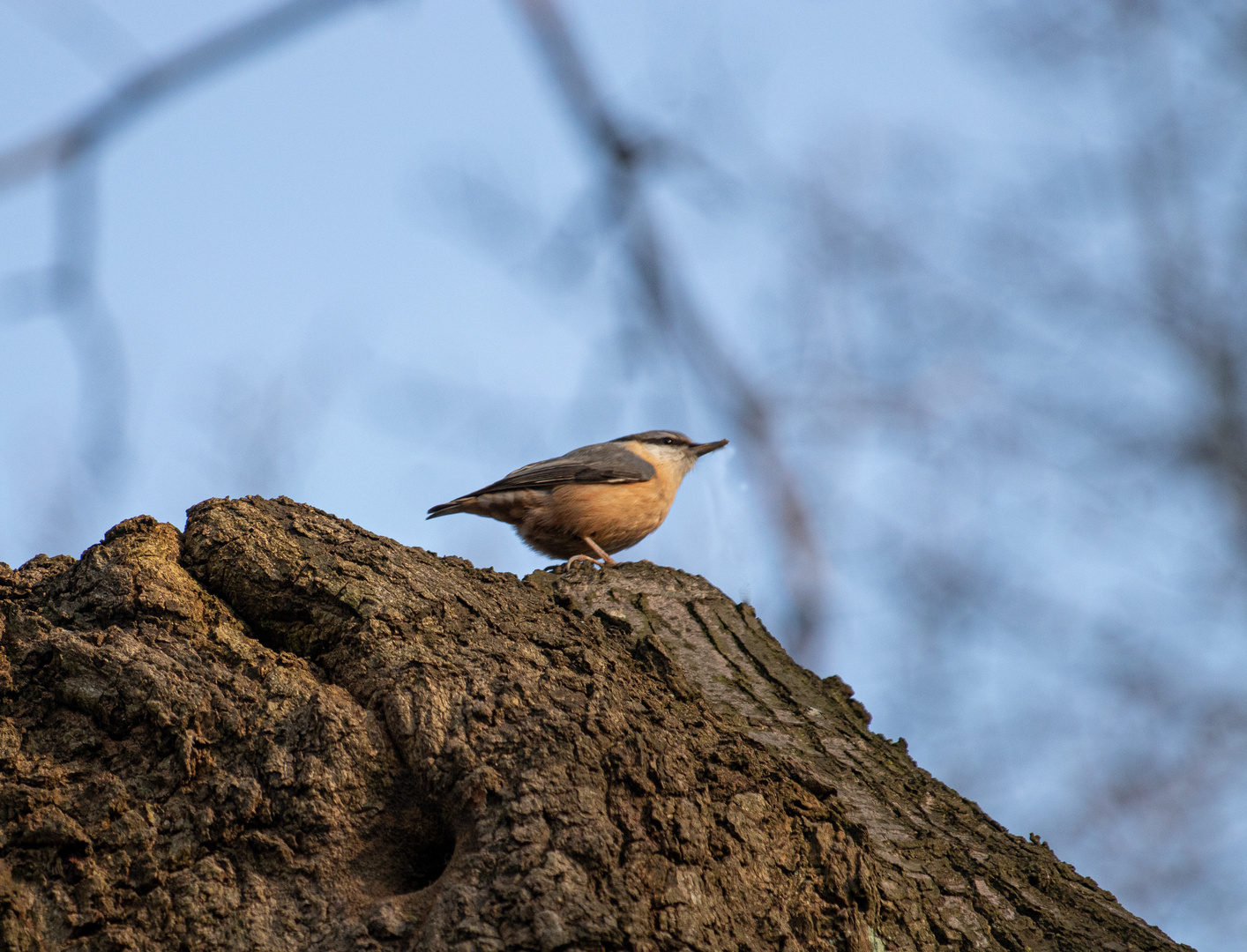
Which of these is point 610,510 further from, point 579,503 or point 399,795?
point 399,795

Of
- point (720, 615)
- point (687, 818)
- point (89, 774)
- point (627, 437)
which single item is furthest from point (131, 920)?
point (627, 437)

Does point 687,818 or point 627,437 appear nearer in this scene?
point 687,818

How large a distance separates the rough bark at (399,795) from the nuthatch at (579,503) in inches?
109

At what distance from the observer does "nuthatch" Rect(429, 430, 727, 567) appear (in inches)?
204

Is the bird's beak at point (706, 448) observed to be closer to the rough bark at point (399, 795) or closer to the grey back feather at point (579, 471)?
the grey back feather at point (579, 471)

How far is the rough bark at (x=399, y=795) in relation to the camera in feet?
5.65

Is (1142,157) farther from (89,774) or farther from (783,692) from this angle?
(89,774)

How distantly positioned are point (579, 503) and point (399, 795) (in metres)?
3.27

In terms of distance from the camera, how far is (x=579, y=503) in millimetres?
5160

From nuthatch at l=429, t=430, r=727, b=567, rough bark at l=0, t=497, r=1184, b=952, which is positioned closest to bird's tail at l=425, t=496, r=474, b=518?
nuthatch at l=429, t=430, r=727, b=567

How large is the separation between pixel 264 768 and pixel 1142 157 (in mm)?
7605

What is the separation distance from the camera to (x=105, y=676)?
1947 millimetres

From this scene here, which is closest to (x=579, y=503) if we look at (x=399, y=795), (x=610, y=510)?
(x=610, y=510)

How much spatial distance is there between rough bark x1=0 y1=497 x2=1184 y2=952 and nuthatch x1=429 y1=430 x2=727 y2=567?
2.76 metres
